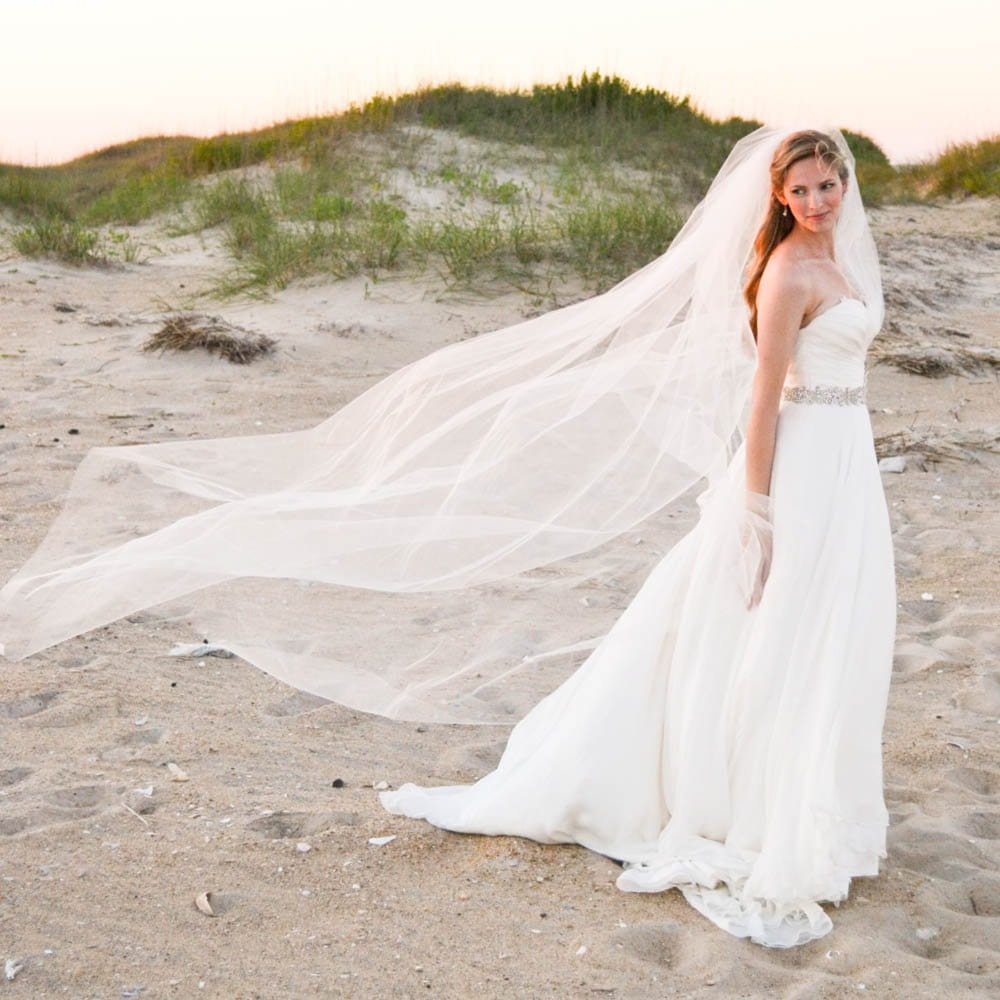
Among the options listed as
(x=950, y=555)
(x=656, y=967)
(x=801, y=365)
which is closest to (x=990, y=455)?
(x=950, y=555)

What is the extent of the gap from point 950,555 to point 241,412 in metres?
4.48

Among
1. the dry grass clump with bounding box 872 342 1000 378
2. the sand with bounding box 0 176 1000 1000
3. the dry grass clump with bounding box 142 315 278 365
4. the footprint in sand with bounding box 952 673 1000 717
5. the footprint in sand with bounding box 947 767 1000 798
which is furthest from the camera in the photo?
the dry grass clump with bounding box 872 342 1000 378

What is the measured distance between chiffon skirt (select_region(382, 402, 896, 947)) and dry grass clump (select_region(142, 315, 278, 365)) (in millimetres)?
6568

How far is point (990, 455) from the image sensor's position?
834cm

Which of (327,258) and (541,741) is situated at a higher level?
(327,258)

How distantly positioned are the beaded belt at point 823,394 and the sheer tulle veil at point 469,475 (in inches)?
11.0

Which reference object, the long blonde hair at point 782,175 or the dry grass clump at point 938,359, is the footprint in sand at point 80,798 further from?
the dry grass clump at point 938,359

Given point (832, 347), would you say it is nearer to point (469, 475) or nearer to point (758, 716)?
point (758, 716)

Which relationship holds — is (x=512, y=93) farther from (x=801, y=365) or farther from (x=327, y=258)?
(x=801, y=365)

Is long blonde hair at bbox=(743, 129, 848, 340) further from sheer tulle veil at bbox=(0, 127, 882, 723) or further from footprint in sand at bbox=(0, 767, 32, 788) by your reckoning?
footprint in sand at bbox=(0, 767, 32, 788)

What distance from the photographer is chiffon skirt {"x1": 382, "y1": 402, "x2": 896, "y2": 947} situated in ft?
11.4

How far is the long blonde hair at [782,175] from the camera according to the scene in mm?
3498

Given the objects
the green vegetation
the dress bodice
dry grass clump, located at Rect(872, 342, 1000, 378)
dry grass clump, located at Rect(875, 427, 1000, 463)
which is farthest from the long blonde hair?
the green vegetation

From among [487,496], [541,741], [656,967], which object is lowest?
[656,967]
